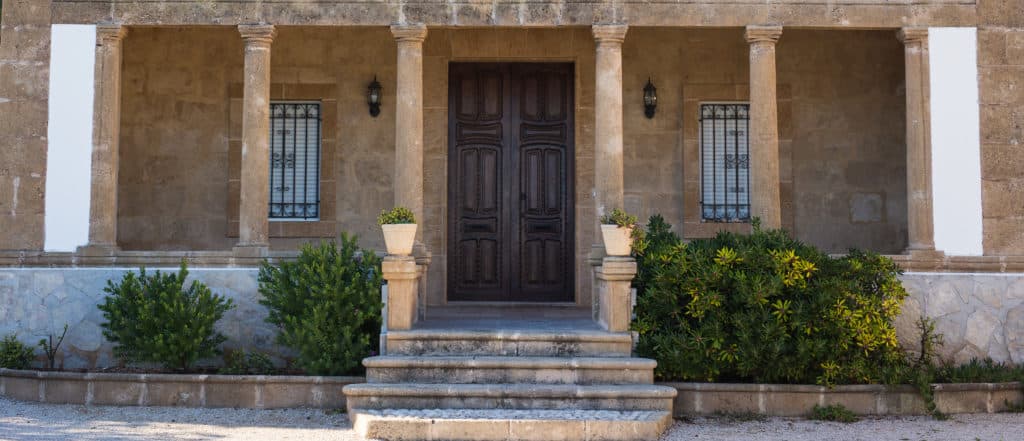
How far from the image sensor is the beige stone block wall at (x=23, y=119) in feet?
33.4

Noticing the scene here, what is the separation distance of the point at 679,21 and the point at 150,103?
6.44 m

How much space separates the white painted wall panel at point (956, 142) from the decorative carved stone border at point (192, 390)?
244 inches

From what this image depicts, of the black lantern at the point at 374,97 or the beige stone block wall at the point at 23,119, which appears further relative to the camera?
the black lantern at the point at 374,97

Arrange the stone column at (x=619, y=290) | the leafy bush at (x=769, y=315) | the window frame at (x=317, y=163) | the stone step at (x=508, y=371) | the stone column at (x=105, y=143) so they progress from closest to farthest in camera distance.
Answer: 1. the stone step at (x=508, y=371)
2. the leafy bush at (x=769, y=315)
3. the stone column at (x=619, y=290)
4. the stone column at (x=105, y=143)
5. the window frame at (x=317, y=163)

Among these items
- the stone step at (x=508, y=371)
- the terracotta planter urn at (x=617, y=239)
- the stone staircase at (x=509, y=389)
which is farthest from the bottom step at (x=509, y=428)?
the terracotta planter urn at (x=617, y=239)

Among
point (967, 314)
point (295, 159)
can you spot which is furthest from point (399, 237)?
point (967, 314)

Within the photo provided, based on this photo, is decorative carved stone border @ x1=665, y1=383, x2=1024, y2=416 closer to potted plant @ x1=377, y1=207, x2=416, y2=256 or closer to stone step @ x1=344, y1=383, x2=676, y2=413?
stone step @ x1=344, y1=383, x2=676, y2=413

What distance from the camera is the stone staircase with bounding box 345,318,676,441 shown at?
25.7 feet

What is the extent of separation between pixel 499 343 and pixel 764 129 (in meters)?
3.65

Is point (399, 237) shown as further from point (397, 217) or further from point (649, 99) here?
point (649, 99)

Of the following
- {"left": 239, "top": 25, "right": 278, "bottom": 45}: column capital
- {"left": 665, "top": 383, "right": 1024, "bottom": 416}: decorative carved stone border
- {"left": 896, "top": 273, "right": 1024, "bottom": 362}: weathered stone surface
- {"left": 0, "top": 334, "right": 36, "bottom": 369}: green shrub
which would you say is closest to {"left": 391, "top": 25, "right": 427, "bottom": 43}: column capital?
{"left": 239, "top": 25, "right": 278, "bottom": 45}: column capital

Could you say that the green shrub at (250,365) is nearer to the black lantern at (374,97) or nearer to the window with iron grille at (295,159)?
the window with iron grille at (295,159)

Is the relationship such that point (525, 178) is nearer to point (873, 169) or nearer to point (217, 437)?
point (873, 169)

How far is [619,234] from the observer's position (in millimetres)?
9180
